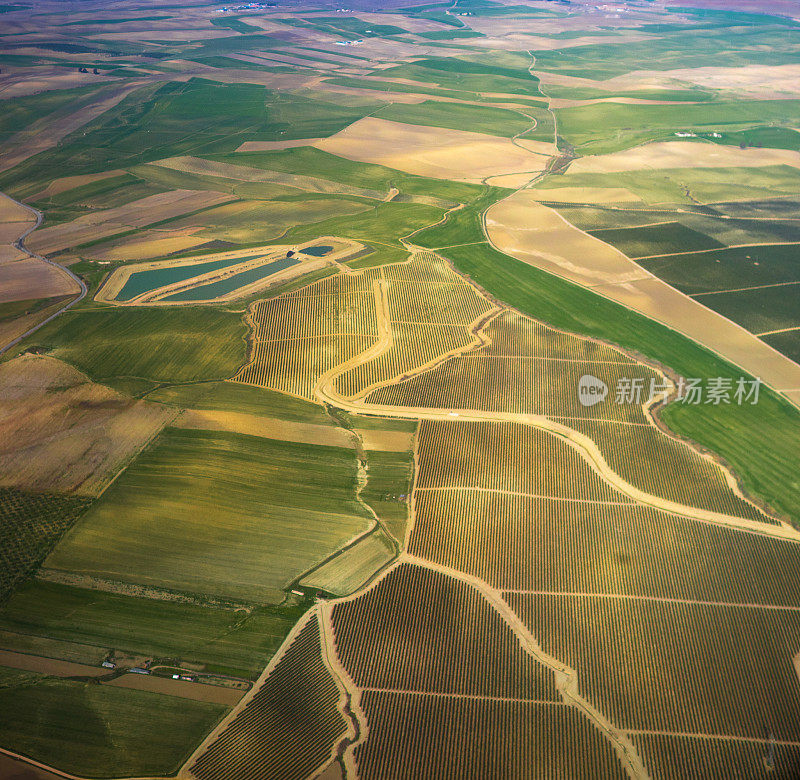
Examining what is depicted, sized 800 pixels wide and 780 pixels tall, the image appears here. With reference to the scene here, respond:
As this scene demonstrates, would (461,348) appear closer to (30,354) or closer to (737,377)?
(737,377)

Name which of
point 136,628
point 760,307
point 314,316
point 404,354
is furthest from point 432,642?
point 760,307

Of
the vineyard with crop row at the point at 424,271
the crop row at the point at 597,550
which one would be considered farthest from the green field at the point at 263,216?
the crop row at the point at 597,550

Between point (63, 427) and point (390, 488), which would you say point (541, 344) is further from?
point (63, 427)

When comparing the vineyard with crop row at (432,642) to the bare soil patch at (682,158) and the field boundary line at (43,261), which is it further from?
the bare soil patch at (682,158)

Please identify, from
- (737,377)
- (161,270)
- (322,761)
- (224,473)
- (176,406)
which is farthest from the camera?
(161,270)

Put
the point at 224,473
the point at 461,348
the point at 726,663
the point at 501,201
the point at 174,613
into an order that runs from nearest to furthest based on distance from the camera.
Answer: the point at 726,663 < the point at 174,613 < the point at 224,473 < the point at 461,348 < the point at 501,201

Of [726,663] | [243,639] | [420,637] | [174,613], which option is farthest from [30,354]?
[726,663]
